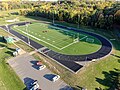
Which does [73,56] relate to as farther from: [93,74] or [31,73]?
[31,73]

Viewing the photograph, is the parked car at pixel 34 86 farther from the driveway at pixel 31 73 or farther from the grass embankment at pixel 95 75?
the grass embankment at pixel 95 75

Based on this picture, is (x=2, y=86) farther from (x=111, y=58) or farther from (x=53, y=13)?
(x=53, y=13)

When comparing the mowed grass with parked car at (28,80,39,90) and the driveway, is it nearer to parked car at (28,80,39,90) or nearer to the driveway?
the driveway

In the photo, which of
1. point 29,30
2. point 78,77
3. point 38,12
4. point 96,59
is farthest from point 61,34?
point 38,12

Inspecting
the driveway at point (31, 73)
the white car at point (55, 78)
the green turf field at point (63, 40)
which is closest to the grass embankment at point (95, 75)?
the white car at point (55, 78)

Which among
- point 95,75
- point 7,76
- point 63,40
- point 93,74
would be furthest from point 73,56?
point 7,76

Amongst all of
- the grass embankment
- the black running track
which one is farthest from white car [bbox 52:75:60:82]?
the black running track
